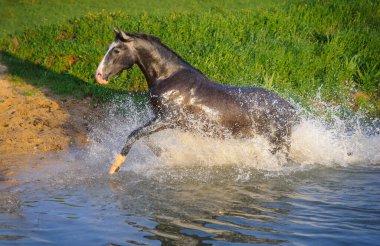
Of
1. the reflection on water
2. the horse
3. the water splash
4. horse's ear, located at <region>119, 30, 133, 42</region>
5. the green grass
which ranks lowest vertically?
the reflection on water

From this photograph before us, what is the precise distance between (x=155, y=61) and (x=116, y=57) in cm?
58

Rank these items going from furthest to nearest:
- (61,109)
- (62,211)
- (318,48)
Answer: (318,48) → (61,109) → (62,211)

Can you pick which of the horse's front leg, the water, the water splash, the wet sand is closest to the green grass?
the wet sand

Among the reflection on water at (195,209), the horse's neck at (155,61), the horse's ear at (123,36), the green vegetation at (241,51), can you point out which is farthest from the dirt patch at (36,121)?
the horse's ear at (123,36)

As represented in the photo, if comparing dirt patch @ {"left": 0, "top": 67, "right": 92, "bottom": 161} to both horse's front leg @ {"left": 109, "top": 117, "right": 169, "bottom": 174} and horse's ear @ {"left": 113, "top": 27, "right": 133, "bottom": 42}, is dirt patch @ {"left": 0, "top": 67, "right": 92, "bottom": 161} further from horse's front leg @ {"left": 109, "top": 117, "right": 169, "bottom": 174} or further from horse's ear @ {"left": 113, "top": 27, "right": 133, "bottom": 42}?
horse's ear @ {"left": 113, "top": 27, "right": 133, "bottom": 42}

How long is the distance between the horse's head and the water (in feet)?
4.15

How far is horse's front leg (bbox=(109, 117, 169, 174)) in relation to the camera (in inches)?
319

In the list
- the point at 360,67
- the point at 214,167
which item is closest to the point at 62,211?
the point at 214,167

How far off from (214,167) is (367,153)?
8.80ft

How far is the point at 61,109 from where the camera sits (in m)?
11.8

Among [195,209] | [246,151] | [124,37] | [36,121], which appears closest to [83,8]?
[36,121]

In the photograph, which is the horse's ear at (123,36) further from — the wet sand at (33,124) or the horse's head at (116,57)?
the wet sand at (33,124)

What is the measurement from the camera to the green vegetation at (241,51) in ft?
42.5

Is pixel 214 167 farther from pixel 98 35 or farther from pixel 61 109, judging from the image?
pixel 98 35
